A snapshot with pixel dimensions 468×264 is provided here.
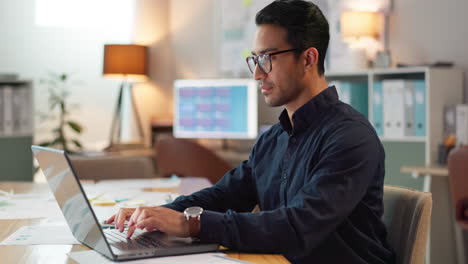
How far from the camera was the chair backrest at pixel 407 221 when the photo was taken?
1.57m

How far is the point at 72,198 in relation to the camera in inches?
55.2

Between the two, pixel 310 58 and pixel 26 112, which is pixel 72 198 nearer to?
pixel 310 58

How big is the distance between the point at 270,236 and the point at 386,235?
371 millimetres

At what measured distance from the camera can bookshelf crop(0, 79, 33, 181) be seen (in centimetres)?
452

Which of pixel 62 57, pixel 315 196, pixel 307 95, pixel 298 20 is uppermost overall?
pixel 62 57

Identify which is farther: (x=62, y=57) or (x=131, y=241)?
(x=62, y=57)

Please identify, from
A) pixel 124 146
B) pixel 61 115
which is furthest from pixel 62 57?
pixel 124 146

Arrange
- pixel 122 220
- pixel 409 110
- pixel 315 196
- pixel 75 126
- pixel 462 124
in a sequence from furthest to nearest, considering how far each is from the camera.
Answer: pixel 75 126
pixel 409 110
pixel 462 124
pixel 122 220
pixel 315 196

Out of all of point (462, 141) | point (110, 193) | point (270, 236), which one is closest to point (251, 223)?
point (270, 236)

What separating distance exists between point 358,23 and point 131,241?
2.94 meters

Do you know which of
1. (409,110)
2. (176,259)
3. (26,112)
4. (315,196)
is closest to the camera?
(176,259)

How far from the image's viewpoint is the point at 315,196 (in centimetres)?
147

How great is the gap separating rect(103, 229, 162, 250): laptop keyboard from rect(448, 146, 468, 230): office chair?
6.37 feet

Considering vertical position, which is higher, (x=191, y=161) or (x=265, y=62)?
(x=265, y=62)
